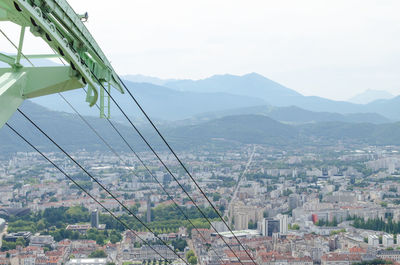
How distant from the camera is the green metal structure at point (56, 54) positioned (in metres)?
1.12

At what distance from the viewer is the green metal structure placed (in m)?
1.12

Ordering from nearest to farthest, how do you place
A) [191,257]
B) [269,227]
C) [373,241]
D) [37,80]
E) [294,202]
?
1. [37,80]
2. [191,257]
3. [373,241]
4. [269,227]
5. [294,202]

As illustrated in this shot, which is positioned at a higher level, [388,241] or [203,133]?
[203,133]

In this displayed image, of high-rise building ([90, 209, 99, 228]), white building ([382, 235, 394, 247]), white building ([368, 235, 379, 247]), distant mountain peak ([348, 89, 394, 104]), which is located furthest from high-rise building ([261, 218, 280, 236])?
distant mountain peak ([348, 89, 394, 104])

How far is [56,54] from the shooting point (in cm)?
132

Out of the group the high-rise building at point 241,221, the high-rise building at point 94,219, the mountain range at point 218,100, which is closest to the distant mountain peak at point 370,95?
the mountain range at point 218,100

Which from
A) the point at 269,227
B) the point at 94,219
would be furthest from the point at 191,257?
the point at 94,219

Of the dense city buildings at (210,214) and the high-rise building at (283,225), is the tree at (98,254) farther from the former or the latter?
the high-rise building at (283,225)

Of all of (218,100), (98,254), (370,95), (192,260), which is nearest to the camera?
(192,260)

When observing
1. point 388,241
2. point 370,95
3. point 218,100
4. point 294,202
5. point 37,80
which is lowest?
point 388,241

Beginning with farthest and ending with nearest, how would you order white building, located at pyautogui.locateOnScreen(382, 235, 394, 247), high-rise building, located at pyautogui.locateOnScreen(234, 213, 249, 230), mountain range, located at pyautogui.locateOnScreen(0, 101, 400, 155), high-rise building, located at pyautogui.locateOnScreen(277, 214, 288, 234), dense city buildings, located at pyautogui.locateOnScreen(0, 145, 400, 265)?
mountain range, located at pyautogui.locateOnScreen(0, 101, 400, 155) < high-rise building, located at pyautogui.locateOnScreen(234, 213, 249, 230) < high-rise building, located at pyautogui.locateOnScreen(277, 214, 288, 234) < white building, located at pyautogui.locateOnScreen(382, 235, 394, 247) < dense city buildings, located at pyautogui.locateOnScreen(0, 145, 400, 265)

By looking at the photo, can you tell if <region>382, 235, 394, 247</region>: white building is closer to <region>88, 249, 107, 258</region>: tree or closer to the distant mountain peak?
<region>88, 249, 107, 258</region>: tree

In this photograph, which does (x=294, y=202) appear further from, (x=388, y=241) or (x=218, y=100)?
(x=218, y=100)

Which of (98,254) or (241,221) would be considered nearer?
(98,254)
